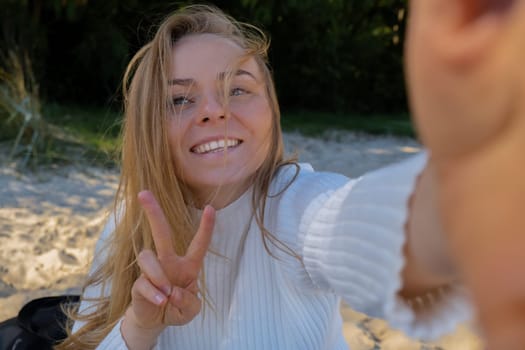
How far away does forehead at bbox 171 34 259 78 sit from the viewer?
106cm

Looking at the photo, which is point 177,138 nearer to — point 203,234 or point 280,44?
point 203,234

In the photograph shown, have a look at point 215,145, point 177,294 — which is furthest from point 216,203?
point 177,294

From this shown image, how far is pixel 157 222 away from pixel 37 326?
2.98 feet

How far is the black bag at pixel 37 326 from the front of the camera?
1.29m

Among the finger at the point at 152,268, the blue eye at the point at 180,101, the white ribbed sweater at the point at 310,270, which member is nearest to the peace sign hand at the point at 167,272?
the finger at the point at 152,268

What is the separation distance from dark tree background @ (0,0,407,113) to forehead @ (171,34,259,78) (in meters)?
3.86

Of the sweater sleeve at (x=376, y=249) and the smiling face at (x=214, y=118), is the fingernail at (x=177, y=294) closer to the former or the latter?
the sweater sleeve at (x=376, y=249)

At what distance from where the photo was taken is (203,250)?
0.72m

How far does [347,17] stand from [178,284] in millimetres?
8194

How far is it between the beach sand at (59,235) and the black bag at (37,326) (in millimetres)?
408

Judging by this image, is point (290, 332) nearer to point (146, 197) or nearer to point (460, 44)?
point (146, 197)

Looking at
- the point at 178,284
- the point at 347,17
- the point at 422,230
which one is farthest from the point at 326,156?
the point at 347,17

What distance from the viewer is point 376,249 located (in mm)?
532

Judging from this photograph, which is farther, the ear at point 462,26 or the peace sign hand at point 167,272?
the peace sign hand at point 167,272
